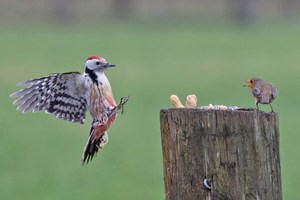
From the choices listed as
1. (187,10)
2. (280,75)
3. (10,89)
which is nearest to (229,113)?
(10,89)

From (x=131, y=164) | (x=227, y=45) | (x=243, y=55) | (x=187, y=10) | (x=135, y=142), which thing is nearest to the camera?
(x=131, y=164)

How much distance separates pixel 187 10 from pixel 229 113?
61440 millimetres

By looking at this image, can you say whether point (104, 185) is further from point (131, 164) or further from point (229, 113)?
point (229, 113)

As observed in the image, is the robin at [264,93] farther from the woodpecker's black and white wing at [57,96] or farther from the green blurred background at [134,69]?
the green blurred background at [134,69]

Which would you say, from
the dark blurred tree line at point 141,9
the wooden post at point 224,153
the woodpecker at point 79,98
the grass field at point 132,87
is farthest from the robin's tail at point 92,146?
the dark blurred tree line at point 141,9

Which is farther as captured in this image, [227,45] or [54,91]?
[227,45]

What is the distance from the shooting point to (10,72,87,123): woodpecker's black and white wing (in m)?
7.35

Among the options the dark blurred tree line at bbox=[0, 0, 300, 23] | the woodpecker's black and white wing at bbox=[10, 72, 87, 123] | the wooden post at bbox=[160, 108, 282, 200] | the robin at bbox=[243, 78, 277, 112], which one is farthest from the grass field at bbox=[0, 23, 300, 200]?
the wooden post at bbox=[160, 108, 282, 200]

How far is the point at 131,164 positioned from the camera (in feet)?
58.1

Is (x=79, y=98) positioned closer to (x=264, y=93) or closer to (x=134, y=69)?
(x=264, y=93)

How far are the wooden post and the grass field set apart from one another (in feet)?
26.0

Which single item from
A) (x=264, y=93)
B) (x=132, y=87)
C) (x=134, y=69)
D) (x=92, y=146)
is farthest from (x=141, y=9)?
(x=264, y=93)

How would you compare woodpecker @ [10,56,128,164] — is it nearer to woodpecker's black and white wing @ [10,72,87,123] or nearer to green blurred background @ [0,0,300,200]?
woodpecker's black and white wing @ [10,72,87,123]

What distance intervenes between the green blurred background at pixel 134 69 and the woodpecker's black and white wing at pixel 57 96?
7064 mm
